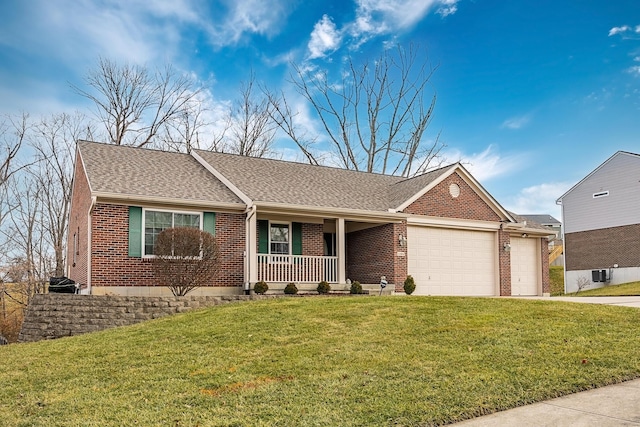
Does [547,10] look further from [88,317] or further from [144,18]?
[88,317]

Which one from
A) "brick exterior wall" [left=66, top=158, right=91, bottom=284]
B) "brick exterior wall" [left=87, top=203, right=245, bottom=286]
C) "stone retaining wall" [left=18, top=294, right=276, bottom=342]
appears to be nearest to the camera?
"stone retaining wall" [left=18, top=294, right=276, bottom=342]

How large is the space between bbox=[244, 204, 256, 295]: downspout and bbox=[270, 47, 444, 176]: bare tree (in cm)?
2071

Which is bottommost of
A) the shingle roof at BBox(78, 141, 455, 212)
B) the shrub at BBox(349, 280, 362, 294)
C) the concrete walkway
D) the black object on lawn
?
the concrete walkway

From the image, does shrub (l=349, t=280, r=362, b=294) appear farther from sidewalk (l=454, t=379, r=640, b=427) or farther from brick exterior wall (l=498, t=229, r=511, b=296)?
sidewalk (l=454, t=379, r=640, b=427)

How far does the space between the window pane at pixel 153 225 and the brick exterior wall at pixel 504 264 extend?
12248 mm

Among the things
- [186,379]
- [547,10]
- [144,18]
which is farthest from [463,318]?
[144,18]

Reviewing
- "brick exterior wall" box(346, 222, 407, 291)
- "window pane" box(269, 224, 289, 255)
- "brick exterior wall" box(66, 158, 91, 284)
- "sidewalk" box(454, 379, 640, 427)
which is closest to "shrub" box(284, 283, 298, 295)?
"window pane" box(269, 224, 289, 255)

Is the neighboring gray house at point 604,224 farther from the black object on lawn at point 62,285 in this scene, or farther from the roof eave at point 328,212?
the black object on lawn at point 62,285

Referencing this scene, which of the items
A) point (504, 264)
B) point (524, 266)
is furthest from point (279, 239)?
point (524, 266)

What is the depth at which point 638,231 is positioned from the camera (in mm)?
30469

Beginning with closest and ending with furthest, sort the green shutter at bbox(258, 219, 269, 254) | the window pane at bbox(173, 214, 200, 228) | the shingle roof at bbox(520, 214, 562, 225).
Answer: the window pane at bbox(173, 214, 200, 228) < the green shutter at bbox(258, 219, 269, 254) < the shingle roof at bbox(520, 214, 562, 225)

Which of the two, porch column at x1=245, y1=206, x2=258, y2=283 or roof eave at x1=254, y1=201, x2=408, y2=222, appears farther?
roof eave at x1=254, y1=201, x2=408, y2=222

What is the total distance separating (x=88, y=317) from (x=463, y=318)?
885cm

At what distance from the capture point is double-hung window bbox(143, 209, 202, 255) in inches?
627
